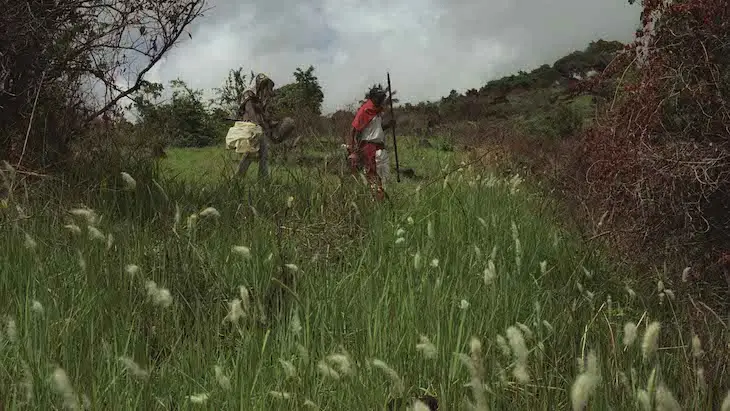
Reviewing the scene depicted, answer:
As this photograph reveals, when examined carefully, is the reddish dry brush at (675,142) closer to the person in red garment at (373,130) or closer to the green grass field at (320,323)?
the green grass field at (320,323)

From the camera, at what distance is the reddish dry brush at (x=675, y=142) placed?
157 inches

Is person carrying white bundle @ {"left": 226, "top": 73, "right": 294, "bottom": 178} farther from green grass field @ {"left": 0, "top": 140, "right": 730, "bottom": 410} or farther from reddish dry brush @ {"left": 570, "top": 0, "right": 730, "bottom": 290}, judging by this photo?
reddish dry brush @ {"left": 570, "top": 0, "right": 730, "bottom": 290}

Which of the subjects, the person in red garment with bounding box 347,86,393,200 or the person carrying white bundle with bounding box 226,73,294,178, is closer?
the person in red garment with bounding box 347,86,393,200

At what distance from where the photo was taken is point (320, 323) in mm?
2574

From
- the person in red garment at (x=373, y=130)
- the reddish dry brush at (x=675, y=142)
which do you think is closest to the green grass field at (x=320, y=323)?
the reddish dry brush at (x=675, y=142)

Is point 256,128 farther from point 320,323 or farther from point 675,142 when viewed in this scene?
point 320,323

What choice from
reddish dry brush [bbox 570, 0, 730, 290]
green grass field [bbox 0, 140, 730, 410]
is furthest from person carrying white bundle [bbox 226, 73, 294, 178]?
reddish dry brush [bbox 570, 0, 730, 290]

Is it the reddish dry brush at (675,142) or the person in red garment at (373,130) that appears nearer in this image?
the reddish dry brush at (675,142)

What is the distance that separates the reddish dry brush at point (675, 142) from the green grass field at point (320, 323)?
47cm

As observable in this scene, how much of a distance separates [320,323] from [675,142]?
289cm

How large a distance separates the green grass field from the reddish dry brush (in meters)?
0.47

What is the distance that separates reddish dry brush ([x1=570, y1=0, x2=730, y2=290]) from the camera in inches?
157

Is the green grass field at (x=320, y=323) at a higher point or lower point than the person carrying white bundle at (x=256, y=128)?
lower

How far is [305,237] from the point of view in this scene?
4.16m
